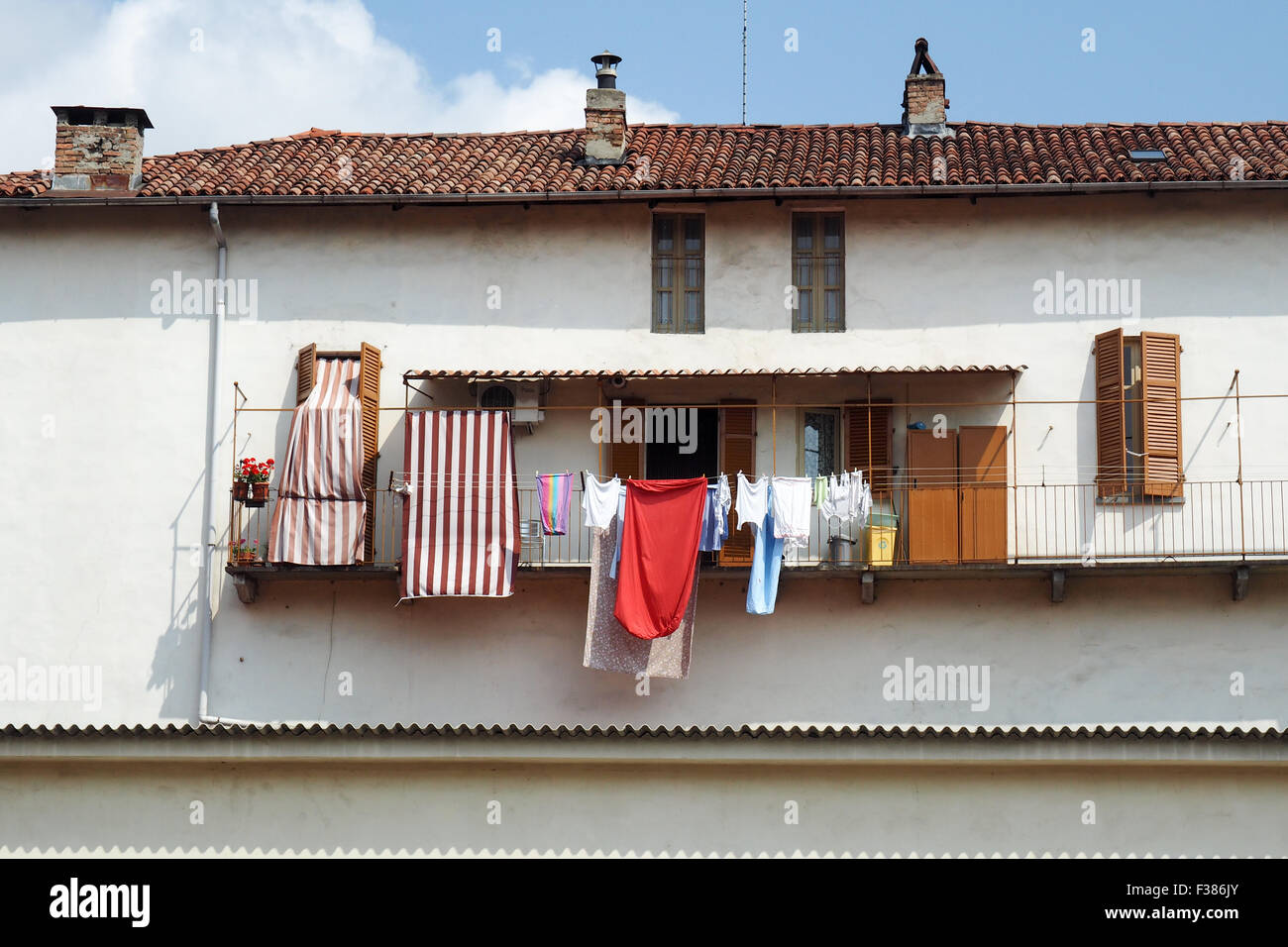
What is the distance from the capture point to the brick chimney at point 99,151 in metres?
23.4

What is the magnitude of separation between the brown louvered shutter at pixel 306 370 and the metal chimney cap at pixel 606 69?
224 inches

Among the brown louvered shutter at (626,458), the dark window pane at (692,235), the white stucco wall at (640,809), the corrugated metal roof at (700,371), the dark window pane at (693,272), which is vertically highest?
the dark window pane at (692,235)

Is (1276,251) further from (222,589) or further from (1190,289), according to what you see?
(222,589)

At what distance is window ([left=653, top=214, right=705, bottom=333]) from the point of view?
23.1m

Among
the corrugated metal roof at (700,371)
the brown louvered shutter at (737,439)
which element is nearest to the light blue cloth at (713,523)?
the brown louvered shutter at (737,439)

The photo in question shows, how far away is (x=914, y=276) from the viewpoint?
22984 mm

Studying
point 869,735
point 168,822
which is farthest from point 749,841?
point 168,822

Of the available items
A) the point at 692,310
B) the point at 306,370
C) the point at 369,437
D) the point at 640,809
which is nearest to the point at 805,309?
the point at 692,310

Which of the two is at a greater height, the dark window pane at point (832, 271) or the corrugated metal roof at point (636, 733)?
the dark window pane at point (832, 271)

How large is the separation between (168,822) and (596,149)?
10.6 metres

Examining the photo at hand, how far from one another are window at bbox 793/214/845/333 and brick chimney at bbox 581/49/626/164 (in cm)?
279

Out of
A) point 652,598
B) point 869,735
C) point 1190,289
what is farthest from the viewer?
point 1190,289

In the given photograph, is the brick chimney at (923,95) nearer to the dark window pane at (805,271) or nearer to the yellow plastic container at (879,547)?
the dark window pane at (805,271)

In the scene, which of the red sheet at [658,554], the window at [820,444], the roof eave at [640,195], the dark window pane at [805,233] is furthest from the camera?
the dark window pane at [805,233]
